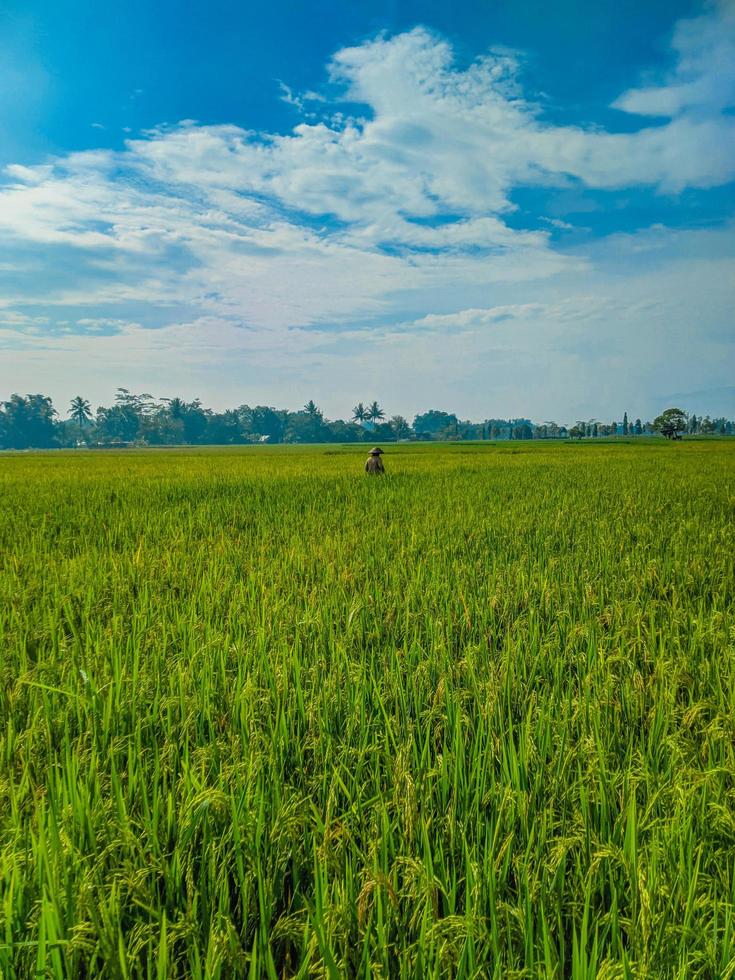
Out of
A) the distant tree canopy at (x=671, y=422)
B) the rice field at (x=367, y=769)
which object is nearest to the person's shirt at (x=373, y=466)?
the rice field at (x=367, y=769)

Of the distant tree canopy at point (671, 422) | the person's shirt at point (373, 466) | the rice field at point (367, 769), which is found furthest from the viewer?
the distant tree canopy at point (671, 422)

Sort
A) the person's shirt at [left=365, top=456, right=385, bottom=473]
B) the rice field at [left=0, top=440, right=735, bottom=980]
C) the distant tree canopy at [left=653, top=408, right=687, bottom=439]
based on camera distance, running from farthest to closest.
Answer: the distant tree canopy at [left=653, top=408, right=687, bottom=439]
the person's shirt at [left=365, top=456, right=385, bottom=473]
the rice field at [left=0, top=440, right=735, bottom=980]

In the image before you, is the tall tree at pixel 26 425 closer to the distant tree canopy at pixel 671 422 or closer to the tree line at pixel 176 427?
the tree line at pixel 176 427

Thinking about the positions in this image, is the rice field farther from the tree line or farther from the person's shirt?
the tree line

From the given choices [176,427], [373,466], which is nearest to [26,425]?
[176,427]

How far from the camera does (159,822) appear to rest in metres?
1.55

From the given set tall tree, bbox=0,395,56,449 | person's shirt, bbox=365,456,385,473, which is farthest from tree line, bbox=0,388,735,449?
person's shirt, bbox=365,456,385,473

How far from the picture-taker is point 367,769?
1.87m

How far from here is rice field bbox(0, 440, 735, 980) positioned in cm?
116

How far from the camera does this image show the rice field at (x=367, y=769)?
3.82 feet

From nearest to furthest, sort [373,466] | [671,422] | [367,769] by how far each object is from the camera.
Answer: [367,769], [373,466], [671,422]

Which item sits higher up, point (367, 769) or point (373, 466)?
point (373, 466)

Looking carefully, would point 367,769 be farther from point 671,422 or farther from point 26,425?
point 26,425

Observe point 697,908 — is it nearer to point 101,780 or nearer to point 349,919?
point 349,919
